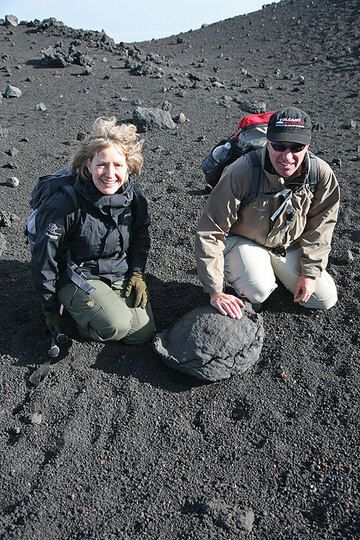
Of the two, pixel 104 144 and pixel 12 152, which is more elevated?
pixel 104 144

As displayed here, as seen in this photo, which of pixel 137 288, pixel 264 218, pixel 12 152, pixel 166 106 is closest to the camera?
pixel 264 218

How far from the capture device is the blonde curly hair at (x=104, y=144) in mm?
3615

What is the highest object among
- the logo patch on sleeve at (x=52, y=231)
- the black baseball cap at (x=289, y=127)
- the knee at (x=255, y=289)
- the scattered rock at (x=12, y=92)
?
the black baseball cap at (x=289, y=127)

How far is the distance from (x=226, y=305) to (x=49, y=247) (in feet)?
4.59

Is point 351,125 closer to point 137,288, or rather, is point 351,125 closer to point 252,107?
point 252,107

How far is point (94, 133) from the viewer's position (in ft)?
12.0

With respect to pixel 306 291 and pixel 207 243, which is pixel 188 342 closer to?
pixel 207 243

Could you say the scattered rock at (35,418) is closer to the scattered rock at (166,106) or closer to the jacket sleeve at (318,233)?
the jacket sleeve at (318,233)

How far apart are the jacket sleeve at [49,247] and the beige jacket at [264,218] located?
3.42 ft

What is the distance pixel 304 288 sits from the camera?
4.21 metres

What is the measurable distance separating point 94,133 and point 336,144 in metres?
5.79

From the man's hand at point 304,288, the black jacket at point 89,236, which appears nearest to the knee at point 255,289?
the man's hand at point 304,288

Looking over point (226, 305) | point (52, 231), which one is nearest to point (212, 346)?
point (226, 305)

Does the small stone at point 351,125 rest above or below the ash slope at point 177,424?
above
